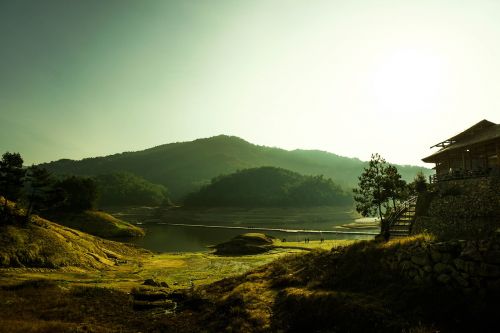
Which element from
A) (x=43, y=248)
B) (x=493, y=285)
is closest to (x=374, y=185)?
(x=493, y=285)

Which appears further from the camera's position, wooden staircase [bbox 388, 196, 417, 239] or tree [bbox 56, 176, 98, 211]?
tree [bbox 56, 176, 98, 211]

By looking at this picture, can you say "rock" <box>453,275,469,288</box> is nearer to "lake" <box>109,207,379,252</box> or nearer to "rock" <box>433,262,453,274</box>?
"rock" <box>433,262,453,274</box>

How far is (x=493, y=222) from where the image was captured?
24.7 metres

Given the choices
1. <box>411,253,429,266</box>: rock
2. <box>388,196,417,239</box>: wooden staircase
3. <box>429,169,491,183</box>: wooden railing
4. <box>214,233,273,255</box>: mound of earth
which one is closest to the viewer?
<box>411,253,429,266</box>: rock

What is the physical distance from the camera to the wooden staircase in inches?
1284

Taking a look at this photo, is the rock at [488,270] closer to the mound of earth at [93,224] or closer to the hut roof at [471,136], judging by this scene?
the hut roof at [471,136]

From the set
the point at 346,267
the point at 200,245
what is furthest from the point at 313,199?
the point at 346,267

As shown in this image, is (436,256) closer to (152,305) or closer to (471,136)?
(152,305)

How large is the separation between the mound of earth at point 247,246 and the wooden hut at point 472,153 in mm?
33134

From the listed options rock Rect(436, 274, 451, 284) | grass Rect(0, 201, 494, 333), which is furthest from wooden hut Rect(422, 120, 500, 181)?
rock Rect(436, 274, 451, 284)

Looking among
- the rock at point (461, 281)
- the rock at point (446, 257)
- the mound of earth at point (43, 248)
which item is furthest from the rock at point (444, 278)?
the mound of earth at point (43, 248)

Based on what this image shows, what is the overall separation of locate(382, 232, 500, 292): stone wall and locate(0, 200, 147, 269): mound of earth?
3779 centimetres

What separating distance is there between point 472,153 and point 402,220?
47.9 feet

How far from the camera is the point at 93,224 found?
91.2 metres
